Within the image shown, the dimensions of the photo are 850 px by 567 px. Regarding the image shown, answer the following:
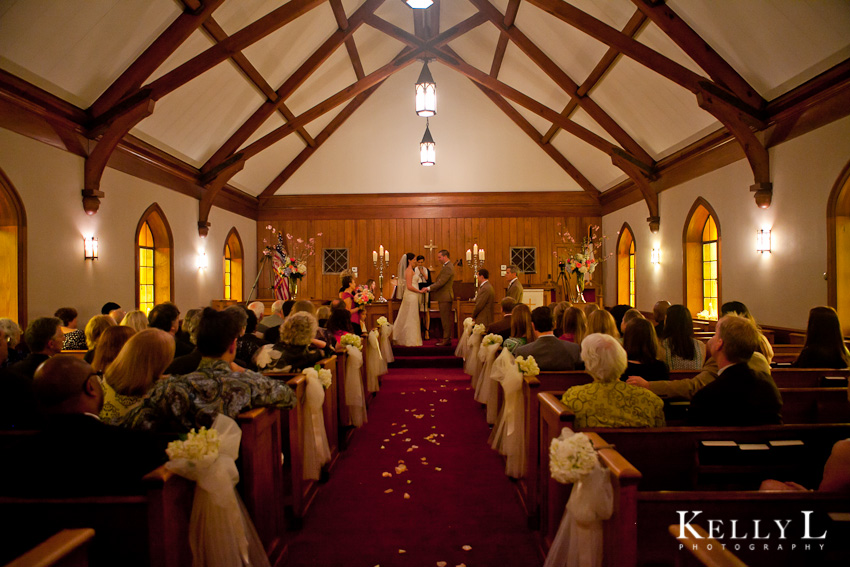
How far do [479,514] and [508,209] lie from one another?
10414 millimetres

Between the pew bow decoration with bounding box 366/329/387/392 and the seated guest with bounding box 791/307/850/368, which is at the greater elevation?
the seated guest with bounding box 791/307/850/368

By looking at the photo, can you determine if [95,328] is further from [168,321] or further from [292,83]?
[292,83]

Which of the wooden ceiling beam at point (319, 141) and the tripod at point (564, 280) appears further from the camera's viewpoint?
the wooden ceiling beam at point (319, 141)

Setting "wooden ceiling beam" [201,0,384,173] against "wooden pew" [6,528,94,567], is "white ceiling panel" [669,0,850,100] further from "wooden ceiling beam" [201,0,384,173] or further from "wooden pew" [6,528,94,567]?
"wooden pew" [6,528,94,567]

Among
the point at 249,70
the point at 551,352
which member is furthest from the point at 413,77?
the point at 551,352

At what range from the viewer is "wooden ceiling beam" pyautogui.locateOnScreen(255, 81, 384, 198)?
40.8 feet

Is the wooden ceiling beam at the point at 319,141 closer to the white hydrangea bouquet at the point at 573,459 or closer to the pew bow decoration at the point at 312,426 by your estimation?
the pew bow decoration at the point at 312,426

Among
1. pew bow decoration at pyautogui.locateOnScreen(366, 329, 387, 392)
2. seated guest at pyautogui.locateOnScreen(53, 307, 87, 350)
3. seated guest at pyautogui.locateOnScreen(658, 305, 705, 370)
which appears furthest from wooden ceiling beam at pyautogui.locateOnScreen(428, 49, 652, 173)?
seated guest at pyautogui.locateOnScreen(53, 307, 87, 350)

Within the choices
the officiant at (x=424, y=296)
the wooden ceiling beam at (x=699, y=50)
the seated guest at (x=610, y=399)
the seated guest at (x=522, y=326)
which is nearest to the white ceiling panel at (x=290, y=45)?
the officiant at (x=424, y=296)

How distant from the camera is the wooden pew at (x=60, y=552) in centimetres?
134

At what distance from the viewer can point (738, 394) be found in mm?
2541

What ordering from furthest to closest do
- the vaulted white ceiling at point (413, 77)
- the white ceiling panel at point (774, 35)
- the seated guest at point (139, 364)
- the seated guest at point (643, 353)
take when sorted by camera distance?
the vaulted white ceiling at point (413, 77) → the white ceiling panel at point (774, 35) → the seated guest at point (643, 353) → the seated guest at point (139, 364)

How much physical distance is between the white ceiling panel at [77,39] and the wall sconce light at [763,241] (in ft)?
24.3

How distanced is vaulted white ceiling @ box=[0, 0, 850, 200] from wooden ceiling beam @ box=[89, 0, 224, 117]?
0.27ft
